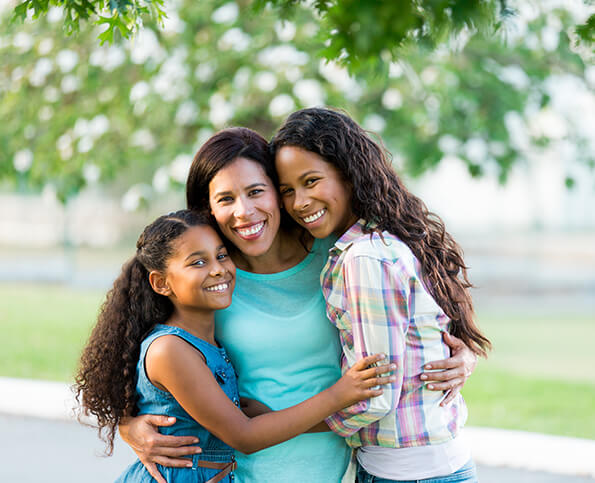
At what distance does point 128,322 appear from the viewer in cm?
232

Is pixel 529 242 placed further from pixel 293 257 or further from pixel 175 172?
pixel 293 257

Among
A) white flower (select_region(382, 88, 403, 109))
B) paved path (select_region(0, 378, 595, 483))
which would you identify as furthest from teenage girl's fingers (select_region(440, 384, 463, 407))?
white flower (select_region(382, 88, 403, 109))

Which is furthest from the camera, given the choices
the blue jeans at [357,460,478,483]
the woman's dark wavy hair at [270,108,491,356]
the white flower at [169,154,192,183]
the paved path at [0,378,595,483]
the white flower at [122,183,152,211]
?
the white flower at [122,183,152,211]

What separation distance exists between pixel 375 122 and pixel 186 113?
1.81 metres

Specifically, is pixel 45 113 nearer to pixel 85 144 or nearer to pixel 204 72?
pixel 85 144

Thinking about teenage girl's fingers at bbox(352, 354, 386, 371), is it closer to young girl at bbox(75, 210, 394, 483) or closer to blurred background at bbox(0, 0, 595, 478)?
young girl at bbox(75, 210, 394, 483)

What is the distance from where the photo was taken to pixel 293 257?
2459 millimetres

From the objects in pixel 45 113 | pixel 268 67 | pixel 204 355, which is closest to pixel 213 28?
pixel 268 67

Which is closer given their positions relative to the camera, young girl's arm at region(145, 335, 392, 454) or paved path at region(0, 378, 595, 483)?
young girl's arm at region(145, 335, 392, 454)

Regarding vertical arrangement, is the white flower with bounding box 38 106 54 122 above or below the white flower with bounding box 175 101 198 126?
above

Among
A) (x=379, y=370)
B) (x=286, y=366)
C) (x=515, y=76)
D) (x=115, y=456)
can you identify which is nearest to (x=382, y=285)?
(x=379, y=370)

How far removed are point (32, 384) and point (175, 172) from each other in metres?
2.26

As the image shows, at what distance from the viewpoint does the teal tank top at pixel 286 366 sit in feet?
7.30

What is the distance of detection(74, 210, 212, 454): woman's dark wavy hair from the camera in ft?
7.43
